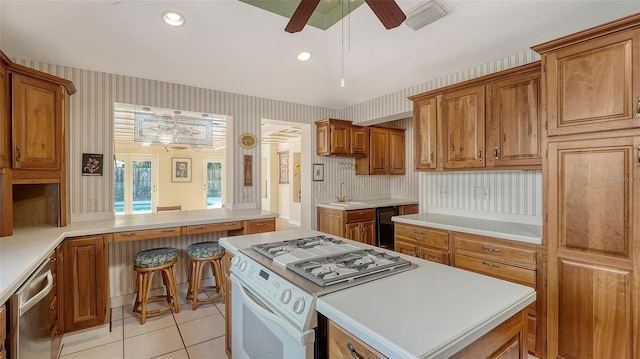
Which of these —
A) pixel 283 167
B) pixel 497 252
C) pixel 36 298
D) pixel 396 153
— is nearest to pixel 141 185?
pixel 283 167

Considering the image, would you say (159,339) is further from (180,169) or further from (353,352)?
(180,169)

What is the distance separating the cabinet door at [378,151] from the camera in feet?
15.5

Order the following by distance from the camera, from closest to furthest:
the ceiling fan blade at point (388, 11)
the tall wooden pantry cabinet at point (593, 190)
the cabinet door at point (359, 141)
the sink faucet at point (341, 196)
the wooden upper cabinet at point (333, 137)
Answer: the ceiling fan blade at point (388, 11) → the tall wooden pantry cabinet at point (593, 190) → the wooden upper cabinet at point (333, 137) → the cabinet door at point (359, 141) → the sink faucet at point (341, 196)

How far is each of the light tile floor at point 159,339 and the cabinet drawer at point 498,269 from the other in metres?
2.16

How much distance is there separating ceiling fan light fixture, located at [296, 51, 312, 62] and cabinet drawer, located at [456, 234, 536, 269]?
2308mm

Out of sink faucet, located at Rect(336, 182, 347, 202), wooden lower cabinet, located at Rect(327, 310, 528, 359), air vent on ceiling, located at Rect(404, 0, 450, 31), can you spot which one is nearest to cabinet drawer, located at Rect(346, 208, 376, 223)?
sink faucet, located at Rect(336, 182, 347, 202)

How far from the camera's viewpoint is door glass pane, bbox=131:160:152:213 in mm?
8453

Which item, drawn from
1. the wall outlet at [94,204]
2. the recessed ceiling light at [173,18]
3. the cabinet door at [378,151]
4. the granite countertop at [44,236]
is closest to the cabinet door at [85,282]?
the granite countertop at [44,236]

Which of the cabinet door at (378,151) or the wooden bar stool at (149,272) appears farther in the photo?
the cabinet door at (378,151)

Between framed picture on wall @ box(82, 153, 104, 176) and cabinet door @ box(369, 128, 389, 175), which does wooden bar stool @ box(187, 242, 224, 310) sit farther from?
cabinet door @ box(369, 128, 389, 175)

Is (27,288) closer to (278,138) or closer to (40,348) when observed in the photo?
(40,348)

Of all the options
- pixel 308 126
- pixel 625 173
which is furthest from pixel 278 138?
pixel 625 173

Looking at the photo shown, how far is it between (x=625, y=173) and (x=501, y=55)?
1568 mm

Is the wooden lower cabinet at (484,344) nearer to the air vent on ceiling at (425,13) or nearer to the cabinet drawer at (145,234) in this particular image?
the air vent on ceiling at (425,13)
